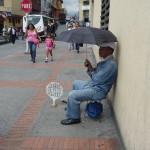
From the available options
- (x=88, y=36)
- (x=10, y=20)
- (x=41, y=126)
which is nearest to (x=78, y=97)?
(x=41, y=126)

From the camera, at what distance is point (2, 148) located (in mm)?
4633

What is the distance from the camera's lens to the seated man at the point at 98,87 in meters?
5.51

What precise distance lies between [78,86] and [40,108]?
0.93 metres

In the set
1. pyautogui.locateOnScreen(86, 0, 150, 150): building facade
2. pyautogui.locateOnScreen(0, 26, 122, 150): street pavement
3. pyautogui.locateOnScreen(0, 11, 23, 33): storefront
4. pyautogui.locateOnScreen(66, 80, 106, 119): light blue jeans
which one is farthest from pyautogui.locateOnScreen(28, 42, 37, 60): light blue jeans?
pyautogui.locateOnScreen(0, 11, 23, 33): storefront

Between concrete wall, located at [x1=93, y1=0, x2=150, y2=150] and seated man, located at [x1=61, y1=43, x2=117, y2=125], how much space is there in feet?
0.66

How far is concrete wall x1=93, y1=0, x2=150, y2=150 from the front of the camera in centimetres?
342

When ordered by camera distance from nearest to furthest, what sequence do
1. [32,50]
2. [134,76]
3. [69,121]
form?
[134,76] < [69,121] < [32,50]

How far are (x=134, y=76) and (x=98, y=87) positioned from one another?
160 cm

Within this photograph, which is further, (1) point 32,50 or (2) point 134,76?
(1) point 32,50

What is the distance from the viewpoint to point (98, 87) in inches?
220

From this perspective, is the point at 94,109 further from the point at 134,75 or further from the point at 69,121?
the point at 134,75

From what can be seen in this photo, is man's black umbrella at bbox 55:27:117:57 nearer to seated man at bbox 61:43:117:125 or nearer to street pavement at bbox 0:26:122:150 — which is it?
seated man at bbox 61:43:117:125

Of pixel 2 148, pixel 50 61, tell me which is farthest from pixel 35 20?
pixel 2 148

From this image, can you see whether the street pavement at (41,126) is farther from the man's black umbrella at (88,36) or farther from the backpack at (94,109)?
the man's black umbrella at (88,36)
